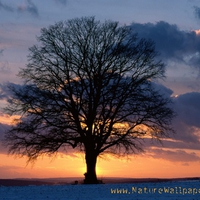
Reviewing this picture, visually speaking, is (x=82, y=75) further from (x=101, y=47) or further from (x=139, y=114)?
(x=139, y=114)

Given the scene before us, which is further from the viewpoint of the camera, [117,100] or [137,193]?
[117,100]

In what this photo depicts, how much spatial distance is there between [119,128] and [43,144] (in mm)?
6062

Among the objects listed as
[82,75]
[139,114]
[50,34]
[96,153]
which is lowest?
[96,153]

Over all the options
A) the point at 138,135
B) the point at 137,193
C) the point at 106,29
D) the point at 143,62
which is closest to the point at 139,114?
the point at 138,135

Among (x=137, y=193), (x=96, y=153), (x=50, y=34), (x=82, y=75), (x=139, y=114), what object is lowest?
(x=137, y=193)

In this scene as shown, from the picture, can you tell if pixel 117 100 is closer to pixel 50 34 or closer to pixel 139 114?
pixel 139 114

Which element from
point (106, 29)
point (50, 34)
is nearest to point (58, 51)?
point (50, 34)

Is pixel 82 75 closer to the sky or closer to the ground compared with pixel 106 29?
closer to the ground

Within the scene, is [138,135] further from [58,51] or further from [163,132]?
[58,51]

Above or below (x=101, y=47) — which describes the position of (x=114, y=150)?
below

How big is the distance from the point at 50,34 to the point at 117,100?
24.7 ft

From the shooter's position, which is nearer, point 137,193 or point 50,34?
point 137,193

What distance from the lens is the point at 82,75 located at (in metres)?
39.5

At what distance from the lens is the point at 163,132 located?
133ft
